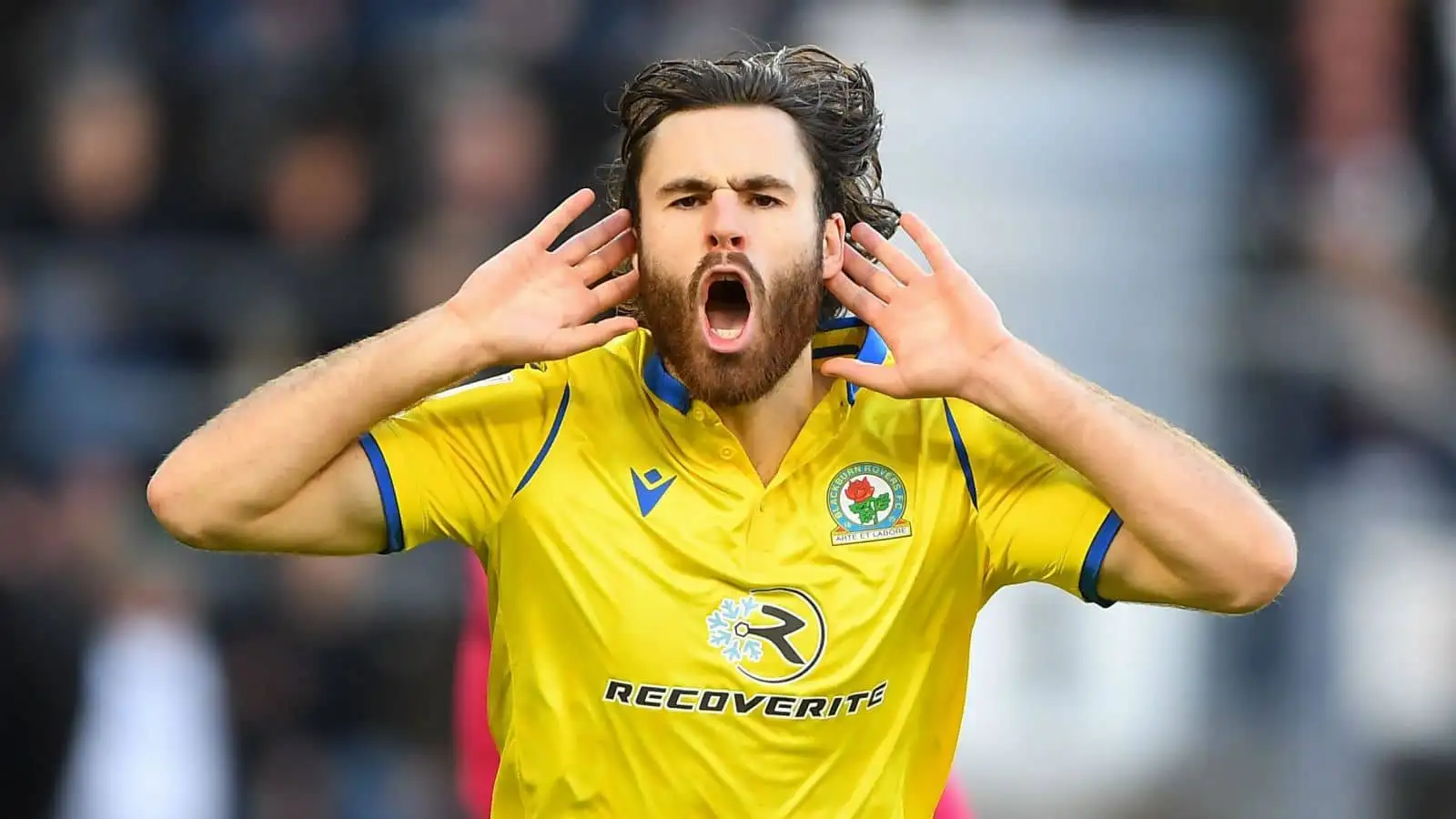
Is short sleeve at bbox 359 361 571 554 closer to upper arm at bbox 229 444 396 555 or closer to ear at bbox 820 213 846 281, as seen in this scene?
upper arm at bbox 229 444 396 555

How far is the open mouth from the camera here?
4048 millimetres

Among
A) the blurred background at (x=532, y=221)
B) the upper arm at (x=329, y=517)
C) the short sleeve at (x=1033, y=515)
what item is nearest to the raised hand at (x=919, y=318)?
the short sleeve at (x=1033, y=515)

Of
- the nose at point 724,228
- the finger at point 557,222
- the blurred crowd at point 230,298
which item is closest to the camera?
the nose at point 724,228

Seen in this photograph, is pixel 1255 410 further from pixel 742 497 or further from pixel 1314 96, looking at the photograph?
pixel 742 497

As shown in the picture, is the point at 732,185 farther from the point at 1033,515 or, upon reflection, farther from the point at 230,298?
the point at 230,298

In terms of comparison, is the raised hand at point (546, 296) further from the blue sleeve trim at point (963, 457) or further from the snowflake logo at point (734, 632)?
the blue sleeve trim at point (963, 457)

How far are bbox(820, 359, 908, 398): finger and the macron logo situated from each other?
38 centimetres

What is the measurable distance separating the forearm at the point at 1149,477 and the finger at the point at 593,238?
79 cm

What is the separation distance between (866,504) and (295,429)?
1101mm

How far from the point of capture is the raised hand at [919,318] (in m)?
4.02

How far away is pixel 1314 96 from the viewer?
903 cm

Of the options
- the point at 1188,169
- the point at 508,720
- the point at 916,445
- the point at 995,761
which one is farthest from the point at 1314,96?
the point at 508,720

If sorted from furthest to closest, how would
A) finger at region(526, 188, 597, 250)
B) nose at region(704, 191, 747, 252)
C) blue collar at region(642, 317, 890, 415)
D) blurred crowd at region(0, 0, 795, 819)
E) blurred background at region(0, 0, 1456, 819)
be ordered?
blurred crowd at region(0, 0, 795, 819), blurred background at region(0, 0, 1456, 819), blue collar at region(642, 317, 890, 415), finger at region(526, 188, 597, 250), nose at region(704, 191, 747, 252)

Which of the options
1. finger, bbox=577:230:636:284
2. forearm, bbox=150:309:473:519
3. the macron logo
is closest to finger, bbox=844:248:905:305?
finger, bbox=577:230:636:284
